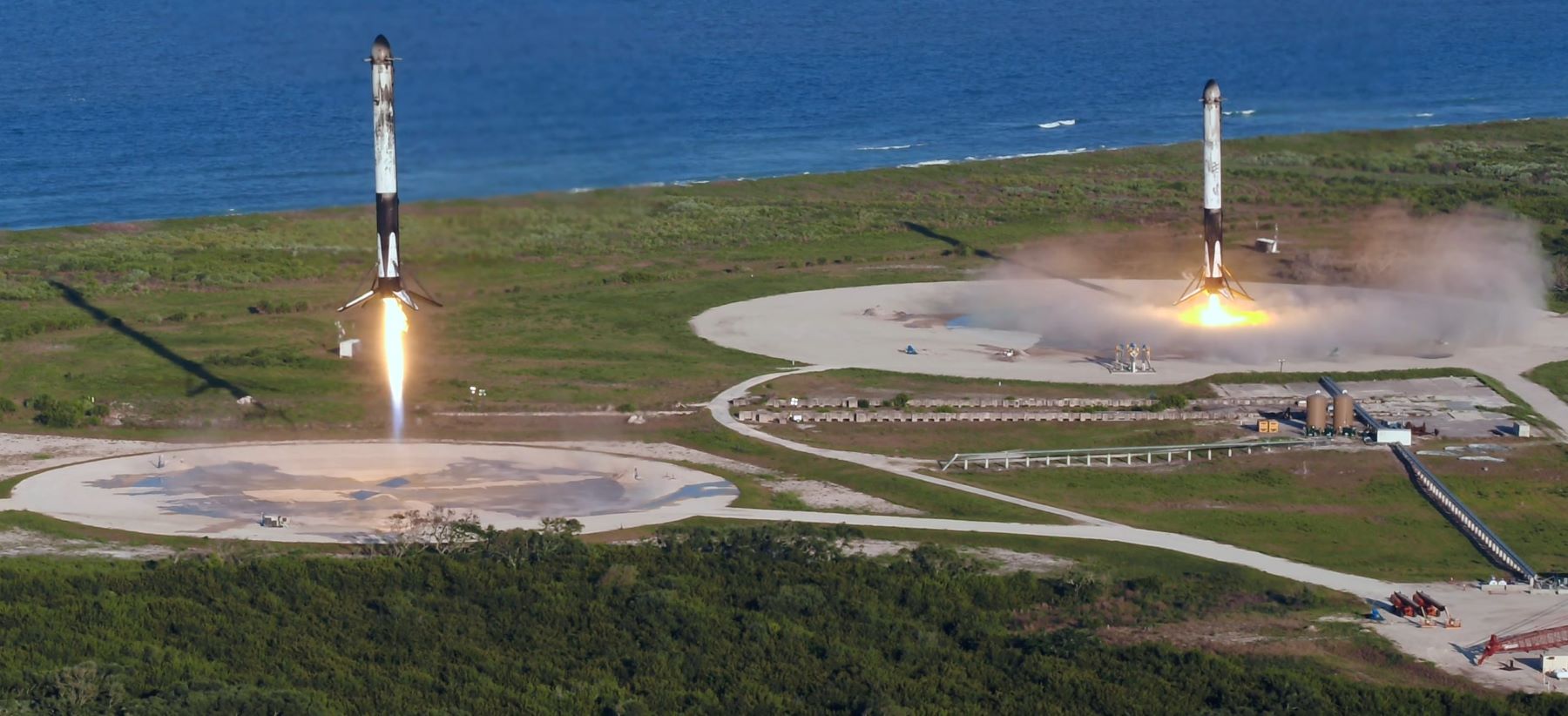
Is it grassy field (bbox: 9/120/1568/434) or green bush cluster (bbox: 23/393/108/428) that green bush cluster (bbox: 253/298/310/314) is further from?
green bush cluster (bbox: 23/393/108/428)

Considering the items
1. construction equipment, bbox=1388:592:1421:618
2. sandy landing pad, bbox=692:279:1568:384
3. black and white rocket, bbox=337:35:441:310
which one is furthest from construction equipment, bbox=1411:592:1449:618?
black and white rocket, bbox=337:35:441:310

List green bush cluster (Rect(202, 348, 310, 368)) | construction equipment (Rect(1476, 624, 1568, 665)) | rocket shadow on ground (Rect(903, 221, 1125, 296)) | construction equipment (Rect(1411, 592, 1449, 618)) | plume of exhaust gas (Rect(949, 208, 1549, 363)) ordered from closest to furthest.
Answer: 1. construction equipment (Rect(1476, 624, 1568, 665))
2. construction equipment (Rect(1411, 592, 1449, 618))
3. green bush cluster (Rect(202, 348, 310, 368))
4. plume of exhaust gas (Rect(949, 208, 1549, 363))
5. rocket shadow on ground (Rect(903, 221, 1125, 296))

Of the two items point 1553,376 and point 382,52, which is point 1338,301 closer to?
point 1553,376

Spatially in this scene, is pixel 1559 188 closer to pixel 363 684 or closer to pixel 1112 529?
pixel 1112 529

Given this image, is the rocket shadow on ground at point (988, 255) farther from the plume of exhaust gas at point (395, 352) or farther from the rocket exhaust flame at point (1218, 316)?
the plume of exhaust gas at point (395, 352)

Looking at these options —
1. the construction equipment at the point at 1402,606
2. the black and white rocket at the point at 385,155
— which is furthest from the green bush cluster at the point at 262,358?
the construction equipment at the point at 1402,606

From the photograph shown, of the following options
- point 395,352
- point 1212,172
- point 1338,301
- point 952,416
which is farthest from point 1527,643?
point 395,352
